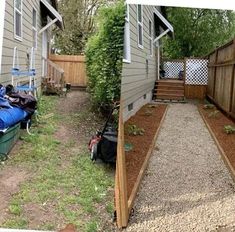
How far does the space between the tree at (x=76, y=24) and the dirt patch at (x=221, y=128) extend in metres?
0.90

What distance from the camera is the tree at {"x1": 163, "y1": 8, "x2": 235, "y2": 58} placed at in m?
2.20

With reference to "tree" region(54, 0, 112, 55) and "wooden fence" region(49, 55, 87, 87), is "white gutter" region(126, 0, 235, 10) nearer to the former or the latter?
"tree" region(54, 0, 112, 55)

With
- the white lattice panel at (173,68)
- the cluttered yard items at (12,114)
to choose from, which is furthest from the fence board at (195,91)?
the cluttered yard items at (12,114)

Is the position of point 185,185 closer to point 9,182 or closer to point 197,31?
point 197,31

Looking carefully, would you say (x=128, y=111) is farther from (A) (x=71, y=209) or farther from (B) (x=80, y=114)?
→ (A) (x=71, y=209)

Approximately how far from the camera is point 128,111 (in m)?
Answer: 2.33

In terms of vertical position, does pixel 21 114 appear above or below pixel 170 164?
above

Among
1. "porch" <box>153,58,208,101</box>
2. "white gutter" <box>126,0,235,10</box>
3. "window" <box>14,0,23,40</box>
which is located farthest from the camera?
"window" <box>14,0,23,40</box>

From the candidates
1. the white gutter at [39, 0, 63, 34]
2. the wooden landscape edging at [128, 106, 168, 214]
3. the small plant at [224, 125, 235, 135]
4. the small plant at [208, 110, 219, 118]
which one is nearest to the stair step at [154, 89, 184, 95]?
the wooden landscape edging at [128, 106, 168, 214]

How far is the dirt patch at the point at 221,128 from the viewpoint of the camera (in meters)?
2.30

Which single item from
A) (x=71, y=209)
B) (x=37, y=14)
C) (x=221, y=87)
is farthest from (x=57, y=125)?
(x=221, y=87)

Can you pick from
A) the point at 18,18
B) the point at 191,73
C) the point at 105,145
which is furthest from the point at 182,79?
the point at 18,18

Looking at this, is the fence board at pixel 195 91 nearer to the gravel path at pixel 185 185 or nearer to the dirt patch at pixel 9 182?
the gravel path at pixel 185 185

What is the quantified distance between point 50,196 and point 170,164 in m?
0.81
